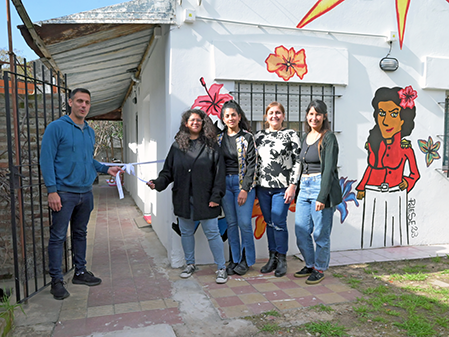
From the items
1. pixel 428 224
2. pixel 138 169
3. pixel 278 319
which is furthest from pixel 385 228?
pixel 138 169

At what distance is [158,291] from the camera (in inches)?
141

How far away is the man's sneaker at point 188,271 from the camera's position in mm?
3940

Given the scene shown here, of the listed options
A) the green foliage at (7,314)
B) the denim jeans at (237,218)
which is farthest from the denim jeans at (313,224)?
the green foliage at (7,314)

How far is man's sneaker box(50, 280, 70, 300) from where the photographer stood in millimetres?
3369

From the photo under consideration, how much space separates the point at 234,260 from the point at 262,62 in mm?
2327

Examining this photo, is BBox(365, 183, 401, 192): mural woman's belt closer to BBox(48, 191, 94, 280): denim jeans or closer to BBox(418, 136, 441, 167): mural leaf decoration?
BBox(418, 136, 441, 167): mural leaf decoration

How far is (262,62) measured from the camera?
4.39 m

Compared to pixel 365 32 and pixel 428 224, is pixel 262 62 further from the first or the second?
pixel 428 224

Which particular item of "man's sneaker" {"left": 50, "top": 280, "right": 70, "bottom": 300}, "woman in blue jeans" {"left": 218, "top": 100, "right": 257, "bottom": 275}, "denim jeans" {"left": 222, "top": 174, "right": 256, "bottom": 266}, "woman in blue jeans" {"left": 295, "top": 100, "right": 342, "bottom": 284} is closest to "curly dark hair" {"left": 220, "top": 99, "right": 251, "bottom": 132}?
"woman in blue jeans" {"left": 218, "top": 100, "right": 257, "bottom": 275}

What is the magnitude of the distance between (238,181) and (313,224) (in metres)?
0.91

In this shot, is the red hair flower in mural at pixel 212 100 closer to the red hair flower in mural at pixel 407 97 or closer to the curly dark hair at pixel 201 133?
the curly dark hair at pixel 201 133

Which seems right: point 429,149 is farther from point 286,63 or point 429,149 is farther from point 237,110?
point 237,110

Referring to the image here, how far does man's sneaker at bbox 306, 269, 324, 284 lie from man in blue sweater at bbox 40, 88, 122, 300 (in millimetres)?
2356

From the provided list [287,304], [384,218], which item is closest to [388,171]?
[384,218]
